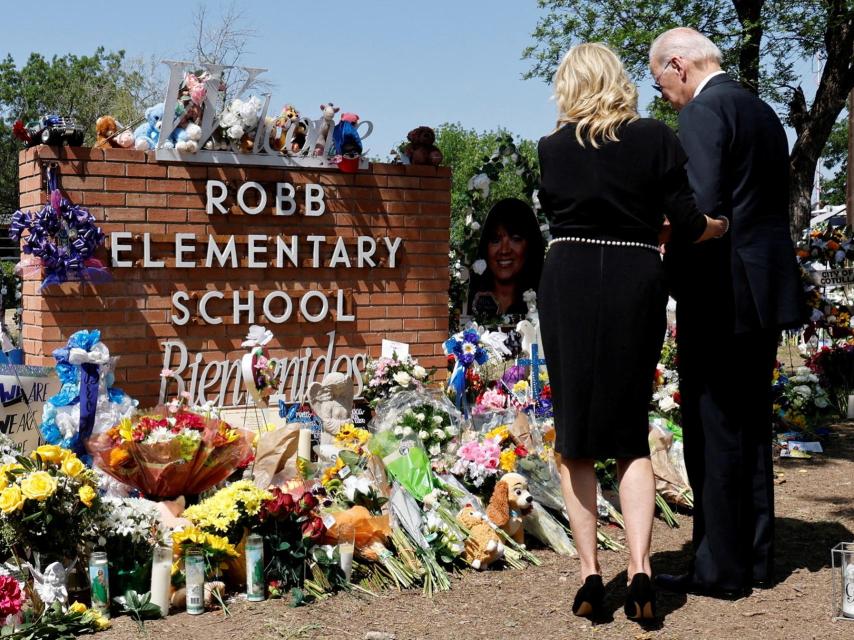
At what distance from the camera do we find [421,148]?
6.41 meters

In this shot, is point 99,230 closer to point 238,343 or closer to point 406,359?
point 238,343

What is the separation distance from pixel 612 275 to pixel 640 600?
103 centimetres

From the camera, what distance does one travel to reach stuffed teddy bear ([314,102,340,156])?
5.97 metres

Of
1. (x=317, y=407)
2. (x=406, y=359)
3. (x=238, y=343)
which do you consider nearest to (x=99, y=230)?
(x=238, y=343)

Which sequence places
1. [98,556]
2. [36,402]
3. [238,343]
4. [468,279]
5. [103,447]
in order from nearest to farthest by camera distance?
1. [98,556]
2. [103,447]
3. [36,402]
4. [238,343]
5. [468,279]

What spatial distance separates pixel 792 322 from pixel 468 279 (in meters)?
3.93

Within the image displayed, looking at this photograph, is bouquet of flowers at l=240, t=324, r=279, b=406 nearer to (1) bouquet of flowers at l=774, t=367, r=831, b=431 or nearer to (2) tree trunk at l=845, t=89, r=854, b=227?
(1) bouquet of flowers at l=774, t=367, r=831, b=431

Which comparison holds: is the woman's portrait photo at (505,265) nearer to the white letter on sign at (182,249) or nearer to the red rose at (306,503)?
the white letter on sign at (182,249)

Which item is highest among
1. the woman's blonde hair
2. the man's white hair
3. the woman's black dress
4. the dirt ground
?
the man's white hair

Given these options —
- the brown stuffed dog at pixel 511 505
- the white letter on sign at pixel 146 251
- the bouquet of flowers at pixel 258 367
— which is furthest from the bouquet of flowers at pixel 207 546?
the white letter on sign at pixel 146 251

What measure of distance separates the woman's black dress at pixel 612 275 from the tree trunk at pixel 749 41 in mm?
6401

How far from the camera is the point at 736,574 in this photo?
3.55 metres

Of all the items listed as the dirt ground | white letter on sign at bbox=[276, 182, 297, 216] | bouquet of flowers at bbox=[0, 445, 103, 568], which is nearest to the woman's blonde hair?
the dirt ground

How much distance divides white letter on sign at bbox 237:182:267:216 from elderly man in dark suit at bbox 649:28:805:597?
2799mm
